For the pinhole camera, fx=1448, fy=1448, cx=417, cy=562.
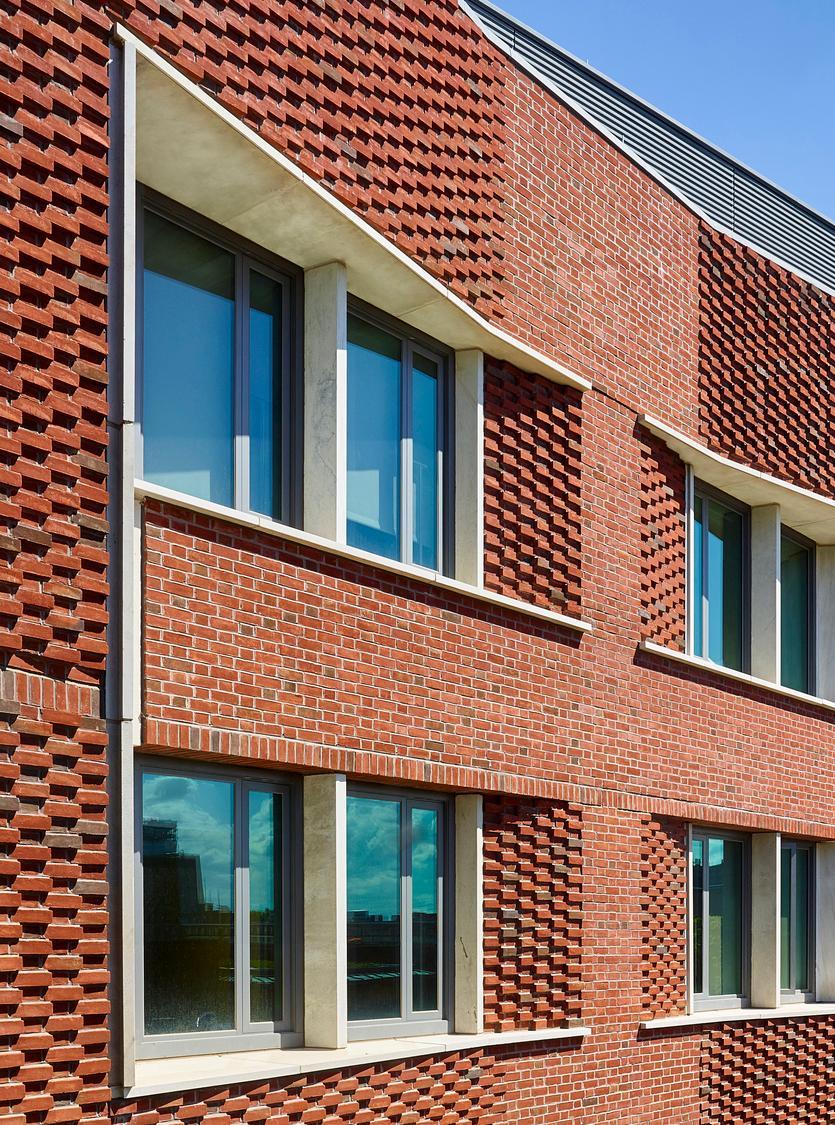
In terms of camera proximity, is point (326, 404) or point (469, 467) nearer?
point (326, 404)

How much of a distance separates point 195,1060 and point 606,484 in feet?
21.8

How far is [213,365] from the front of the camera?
9758mm

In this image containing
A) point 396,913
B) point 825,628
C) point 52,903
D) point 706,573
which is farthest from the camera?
point 825,628

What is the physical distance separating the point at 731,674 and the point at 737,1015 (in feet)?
11.3

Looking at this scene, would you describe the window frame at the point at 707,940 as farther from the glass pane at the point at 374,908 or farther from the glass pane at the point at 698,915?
the glass pane at the point at 374,908

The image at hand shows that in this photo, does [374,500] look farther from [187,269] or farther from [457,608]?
[187,269]

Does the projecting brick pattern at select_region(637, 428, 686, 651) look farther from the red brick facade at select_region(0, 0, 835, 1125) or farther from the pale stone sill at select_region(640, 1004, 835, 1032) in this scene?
the pale stone sill at select_region(640, 1004, 835, 1032)

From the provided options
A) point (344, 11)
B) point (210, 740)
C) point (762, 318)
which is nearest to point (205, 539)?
point (210, 740)

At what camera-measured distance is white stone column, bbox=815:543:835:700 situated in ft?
58.6

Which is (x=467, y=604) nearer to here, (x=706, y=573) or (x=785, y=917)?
(x=706, y=573)

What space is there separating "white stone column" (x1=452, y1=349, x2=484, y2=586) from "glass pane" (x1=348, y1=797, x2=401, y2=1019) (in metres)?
2.08

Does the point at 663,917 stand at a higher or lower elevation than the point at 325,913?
lower

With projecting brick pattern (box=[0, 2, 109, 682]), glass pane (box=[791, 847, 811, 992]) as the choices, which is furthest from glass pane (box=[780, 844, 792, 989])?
projecting brick pattern (box=[0, 2, 109, 682])

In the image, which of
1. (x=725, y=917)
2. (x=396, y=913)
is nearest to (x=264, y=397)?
(x=396, y=913)
